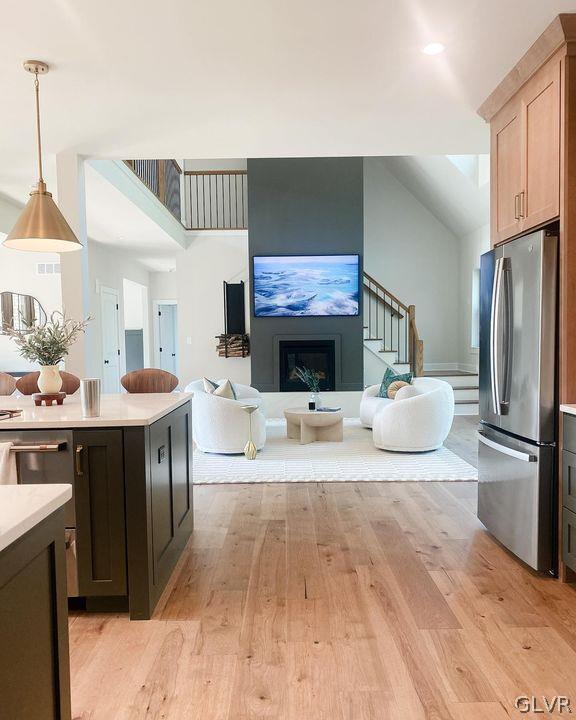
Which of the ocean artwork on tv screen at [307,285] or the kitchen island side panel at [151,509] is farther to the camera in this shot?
the ocean artwork on tv screen at [307,285]

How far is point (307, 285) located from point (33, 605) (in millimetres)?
7181

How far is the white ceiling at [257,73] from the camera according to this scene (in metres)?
2.46

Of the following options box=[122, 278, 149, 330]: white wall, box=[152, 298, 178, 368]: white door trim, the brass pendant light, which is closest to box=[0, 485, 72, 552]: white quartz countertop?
the brass pendant light

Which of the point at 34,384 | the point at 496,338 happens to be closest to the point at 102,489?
the point at 34,384

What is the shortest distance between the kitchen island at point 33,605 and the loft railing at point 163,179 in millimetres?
5460

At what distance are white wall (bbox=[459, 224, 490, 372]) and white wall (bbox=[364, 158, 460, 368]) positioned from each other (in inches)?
7.8

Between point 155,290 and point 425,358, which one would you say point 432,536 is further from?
point 155,290

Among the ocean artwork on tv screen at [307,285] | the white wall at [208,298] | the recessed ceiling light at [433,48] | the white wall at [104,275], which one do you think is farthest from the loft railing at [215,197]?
the recessed ceiling light at [433,48]

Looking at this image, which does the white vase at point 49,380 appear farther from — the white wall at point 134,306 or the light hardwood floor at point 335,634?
the white wall at point 134,306

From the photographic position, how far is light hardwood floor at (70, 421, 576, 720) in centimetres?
170

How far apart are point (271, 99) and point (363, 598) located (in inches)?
121

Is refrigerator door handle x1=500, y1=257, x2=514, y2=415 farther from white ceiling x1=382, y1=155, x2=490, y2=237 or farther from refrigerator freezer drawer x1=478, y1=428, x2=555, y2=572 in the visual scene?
white ceiling x1=382, y1=155, x2=490, y2=237

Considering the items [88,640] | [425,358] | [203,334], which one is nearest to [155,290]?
[203,334]

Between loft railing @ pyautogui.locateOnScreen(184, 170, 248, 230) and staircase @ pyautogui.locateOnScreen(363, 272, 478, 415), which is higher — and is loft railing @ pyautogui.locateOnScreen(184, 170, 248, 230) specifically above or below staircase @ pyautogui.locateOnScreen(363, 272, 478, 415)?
above
